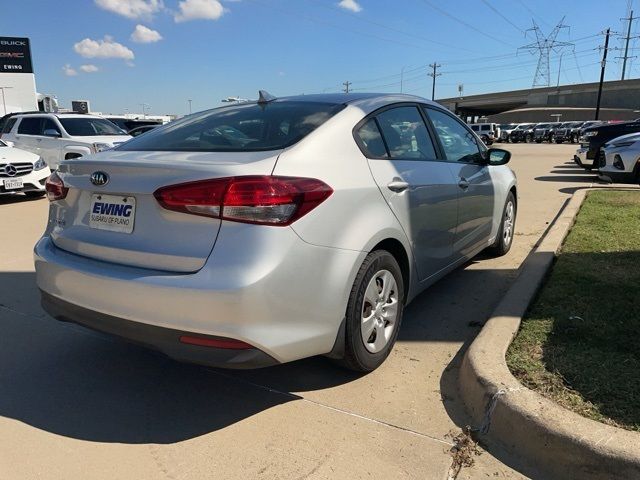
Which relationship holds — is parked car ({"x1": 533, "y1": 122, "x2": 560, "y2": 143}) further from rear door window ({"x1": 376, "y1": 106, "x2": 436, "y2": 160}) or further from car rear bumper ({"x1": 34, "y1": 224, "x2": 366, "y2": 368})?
car rear bumper ({"x1": 34, "y1": 224, "x2": 366, "y2": 368})

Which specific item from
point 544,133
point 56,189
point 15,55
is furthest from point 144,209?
point 544,133

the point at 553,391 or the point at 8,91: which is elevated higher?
the point at 8,91

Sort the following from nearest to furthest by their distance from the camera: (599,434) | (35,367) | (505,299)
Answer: (599,434) → (35,367) → (505,299)

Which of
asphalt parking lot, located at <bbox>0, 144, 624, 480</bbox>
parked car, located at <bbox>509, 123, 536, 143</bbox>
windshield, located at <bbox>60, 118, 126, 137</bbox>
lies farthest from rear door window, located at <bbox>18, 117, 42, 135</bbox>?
parked car, located at <bbox>509, 123, 536, 143</bbox>

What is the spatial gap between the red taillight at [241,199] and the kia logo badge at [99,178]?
1.32ft

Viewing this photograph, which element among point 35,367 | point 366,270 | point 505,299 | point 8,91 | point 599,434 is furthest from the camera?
point 8,91

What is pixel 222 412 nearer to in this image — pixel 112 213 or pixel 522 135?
pixel 112 213

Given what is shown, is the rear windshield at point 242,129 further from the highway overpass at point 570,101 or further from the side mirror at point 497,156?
the highway overpass at point 570,101

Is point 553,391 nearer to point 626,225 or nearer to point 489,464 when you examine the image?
point 489,464

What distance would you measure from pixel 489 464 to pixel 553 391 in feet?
1.86

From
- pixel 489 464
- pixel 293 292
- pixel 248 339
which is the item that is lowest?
pixel 489 464

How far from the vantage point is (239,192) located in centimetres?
249

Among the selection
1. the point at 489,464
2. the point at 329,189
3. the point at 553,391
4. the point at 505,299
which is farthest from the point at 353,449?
the point at 505,299

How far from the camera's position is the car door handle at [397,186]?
328cm
